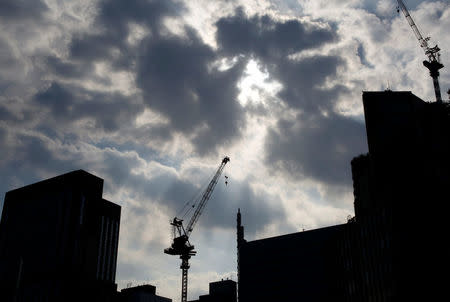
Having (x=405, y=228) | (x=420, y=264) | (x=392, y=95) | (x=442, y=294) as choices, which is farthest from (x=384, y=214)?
(x=392, y=95)

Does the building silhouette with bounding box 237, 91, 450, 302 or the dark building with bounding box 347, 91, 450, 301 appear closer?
the dark building with bounding box 347, 91, 450, 301

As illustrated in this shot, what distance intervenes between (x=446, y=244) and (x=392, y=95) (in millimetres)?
57625

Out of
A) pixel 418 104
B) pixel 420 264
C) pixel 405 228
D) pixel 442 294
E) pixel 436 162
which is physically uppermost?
pixel 418 104

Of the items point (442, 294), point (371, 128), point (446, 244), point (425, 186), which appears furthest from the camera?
point (371, 128)

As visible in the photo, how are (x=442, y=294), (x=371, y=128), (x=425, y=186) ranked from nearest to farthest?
(x=442, y=294) < (x=425, y=186) < (x=371, y=128)

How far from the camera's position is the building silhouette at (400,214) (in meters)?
143

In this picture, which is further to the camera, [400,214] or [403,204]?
[403,204]

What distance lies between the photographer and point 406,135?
173m

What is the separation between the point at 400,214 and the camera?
496ft

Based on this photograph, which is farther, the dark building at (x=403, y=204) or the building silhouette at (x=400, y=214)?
the building silhouette at (x=400, y=214)

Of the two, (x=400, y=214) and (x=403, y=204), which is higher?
(x=403, y=204)

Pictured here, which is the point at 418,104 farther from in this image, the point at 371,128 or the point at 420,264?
the point at 420,264

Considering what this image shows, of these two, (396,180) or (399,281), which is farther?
(396,180)

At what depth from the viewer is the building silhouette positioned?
143 meters
